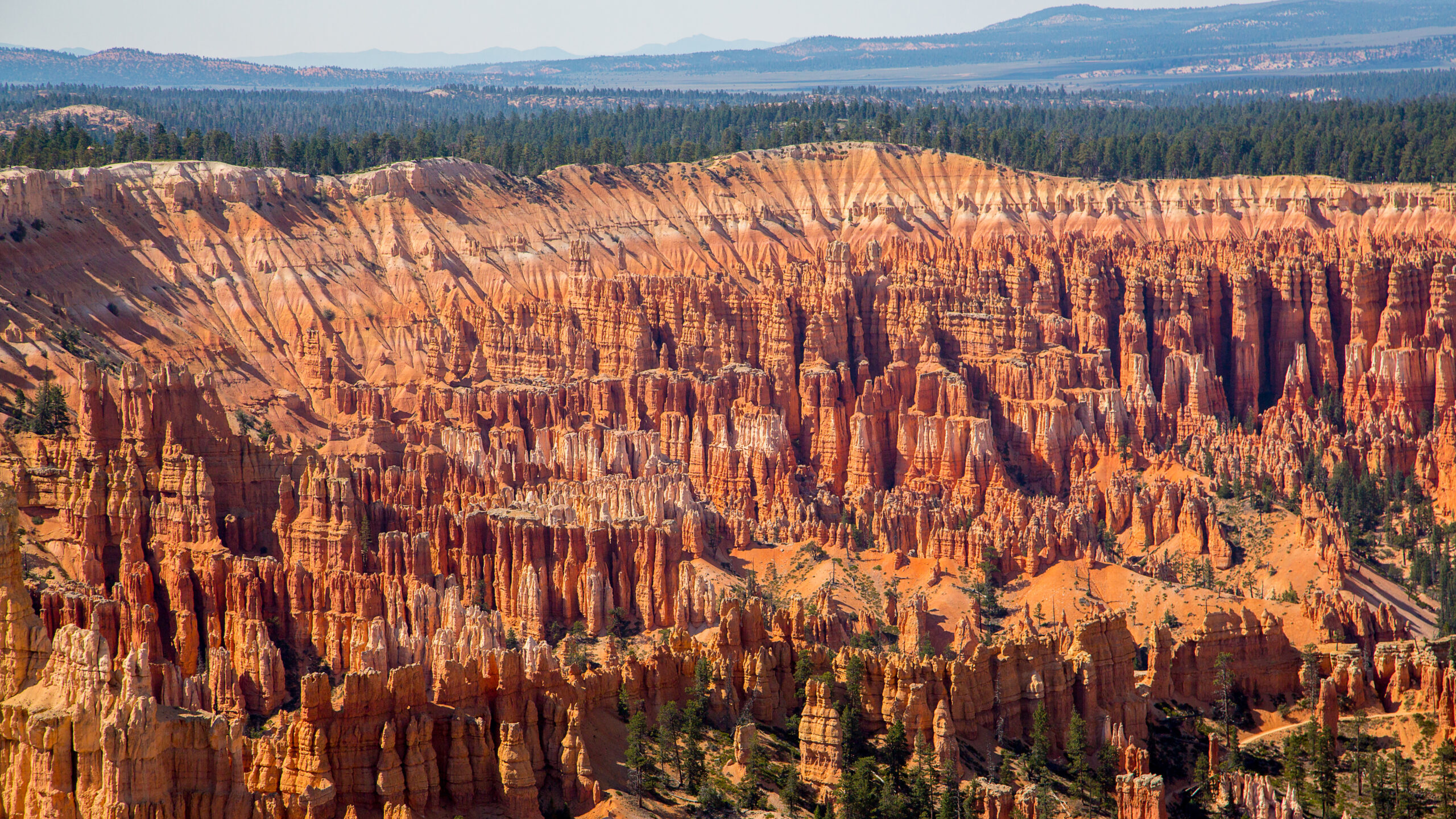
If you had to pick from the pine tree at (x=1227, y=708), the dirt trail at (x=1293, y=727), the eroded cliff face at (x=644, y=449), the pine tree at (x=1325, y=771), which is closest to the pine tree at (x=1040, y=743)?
the eroded cliff face at (x=644, y=449)

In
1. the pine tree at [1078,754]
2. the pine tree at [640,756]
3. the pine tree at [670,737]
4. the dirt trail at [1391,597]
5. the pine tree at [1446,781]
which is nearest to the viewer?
the pine tree at [640,756]

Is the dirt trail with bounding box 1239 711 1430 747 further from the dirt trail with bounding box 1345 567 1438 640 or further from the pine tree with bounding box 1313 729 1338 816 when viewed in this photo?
the dirt trail with bounding box 1345 567 1438 640

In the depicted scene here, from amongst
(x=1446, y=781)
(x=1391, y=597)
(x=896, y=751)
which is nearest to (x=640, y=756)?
(x=896, y=751)

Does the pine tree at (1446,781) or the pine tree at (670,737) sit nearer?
the pine tree at (670,737)

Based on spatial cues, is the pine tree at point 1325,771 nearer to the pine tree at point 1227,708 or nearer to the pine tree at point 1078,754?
the pine tree at point 1227,708

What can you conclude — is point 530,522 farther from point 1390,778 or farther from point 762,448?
point 1390,778

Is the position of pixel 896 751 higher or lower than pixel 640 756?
lower

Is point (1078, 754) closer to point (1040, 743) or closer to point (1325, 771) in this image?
point (1040, 743)

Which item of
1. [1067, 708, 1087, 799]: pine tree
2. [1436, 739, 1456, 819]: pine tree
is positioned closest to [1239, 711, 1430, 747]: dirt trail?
[1436, 739, 1456, 819]: pine tree
